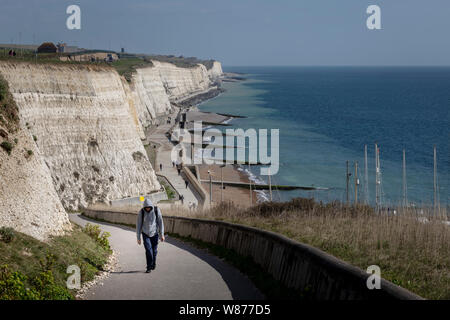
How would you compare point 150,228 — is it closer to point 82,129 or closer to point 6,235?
point 6,235

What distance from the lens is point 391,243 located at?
9930 mm

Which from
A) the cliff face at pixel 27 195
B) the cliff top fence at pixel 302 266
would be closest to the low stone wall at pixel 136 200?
the cliff face at pixel 27 195

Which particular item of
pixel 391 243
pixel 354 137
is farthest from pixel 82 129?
pixel 354 137

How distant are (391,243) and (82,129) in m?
36.3

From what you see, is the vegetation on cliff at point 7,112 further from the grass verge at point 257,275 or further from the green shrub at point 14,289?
the green shrub at point 14,289

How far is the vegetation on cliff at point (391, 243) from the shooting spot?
8.02 metres

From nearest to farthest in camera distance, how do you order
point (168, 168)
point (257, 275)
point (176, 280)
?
point (257, 275), point (176, 280), point (168, 168)

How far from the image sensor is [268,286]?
988 cm

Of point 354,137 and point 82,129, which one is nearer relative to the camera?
point 82,129

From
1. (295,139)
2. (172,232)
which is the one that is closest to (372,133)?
(295,139)

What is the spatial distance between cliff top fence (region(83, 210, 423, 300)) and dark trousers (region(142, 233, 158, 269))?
201cm

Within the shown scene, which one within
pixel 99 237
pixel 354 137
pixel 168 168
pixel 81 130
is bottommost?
pixel 168 168

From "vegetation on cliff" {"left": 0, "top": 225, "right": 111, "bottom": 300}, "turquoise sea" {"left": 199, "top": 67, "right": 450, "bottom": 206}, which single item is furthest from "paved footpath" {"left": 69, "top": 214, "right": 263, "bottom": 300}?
"turquoise sea" {"left": 199, "top": 67, "right": 450, "bottom": 206}
